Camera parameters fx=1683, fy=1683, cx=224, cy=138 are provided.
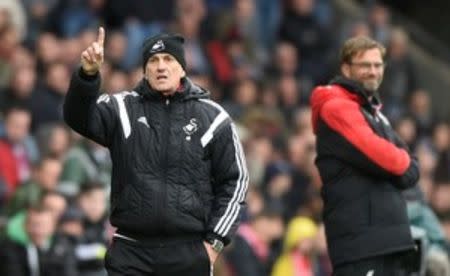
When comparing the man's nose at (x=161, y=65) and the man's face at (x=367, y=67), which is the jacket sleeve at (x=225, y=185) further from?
the man's face at (x=367, y=67)

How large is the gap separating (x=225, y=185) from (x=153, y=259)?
2.07ft

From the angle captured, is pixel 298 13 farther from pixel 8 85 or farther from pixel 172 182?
pixel 172 182

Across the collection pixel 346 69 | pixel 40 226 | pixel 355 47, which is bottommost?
pixel 40 226

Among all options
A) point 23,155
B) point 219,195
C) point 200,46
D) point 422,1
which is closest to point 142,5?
point 200,46

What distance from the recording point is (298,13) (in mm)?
19750

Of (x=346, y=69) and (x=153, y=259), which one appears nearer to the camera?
(x=153, y=259)

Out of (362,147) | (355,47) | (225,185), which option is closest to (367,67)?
(355,47)

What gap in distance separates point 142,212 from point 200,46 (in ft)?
30.5

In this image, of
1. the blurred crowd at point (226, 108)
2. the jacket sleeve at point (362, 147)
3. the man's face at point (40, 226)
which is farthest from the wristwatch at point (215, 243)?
the man's face at point (40, 226)

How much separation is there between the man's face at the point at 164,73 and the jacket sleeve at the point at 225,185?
41 cm

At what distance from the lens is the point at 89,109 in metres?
9.66

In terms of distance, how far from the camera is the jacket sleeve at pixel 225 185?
9852 millimetres

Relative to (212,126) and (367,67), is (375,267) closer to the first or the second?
(367,67)

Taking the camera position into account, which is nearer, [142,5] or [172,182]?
[172,182]
